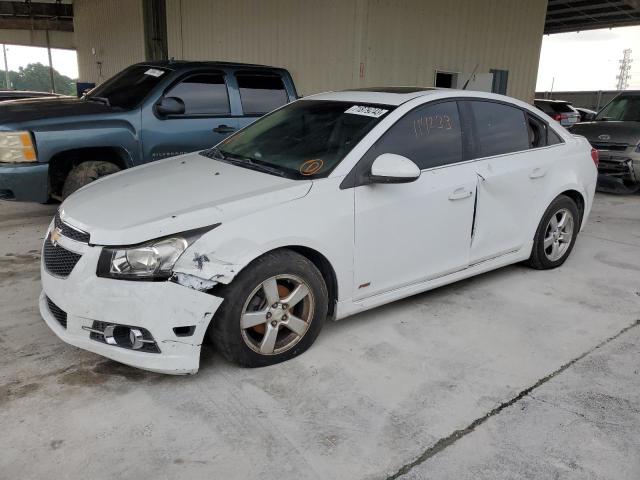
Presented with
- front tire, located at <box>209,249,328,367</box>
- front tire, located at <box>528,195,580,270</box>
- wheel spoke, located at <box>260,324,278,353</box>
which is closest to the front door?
front tire, located at <box>209,249,328,367</box>

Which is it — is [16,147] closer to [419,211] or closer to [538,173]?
[419,211]

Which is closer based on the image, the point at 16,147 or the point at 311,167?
the point at 311,167

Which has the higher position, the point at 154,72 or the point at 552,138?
the point at 154,72

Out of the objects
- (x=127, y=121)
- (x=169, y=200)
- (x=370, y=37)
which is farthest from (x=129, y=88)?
(x=370, y=37)

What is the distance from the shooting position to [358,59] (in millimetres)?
10281

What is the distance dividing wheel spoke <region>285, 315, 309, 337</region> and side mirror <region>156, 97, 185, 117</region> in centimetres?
325

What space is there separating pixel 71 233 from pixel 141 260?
54 cm

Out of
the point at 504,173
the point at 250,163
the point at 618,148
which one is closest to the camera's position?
the point at 250,163

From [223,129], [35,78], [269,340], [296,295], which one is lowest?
[269,340]

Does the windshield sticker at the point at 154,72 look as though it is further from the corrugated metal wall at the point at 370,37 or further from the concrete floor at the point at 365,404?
the corrugated metal wall at the point at 370,37

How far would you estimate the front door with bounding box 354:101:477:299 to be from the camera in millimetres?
3307

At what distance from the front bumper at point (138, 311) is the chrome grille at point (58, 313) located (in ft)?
0.22

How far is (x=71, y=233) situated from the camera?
2.88 metres

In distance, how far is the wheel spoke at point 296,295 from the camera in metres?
3.01
